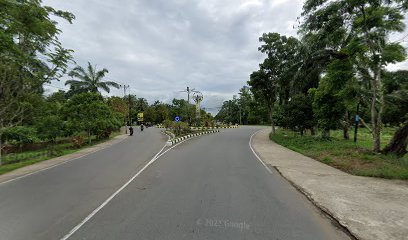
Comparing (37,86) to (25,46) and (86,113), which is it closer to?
(25,46)

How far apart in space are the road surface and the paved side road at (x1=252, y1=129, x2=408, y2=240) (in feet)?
1.27

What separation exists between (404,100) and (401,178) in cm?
786

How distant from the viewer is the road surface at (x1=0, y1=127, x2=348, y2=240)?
4430 millimetres

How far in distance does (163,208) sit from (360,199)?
4.90 metres

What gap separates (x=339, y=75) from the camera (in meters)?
13.6

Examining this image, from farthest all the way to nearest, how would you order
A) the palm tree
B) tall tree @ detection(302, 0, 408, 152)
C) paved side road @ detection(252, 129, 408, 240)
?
the palm tree → tall tree @ detection(302, 0, 408, 152) → paved side road @ detection(252, 129, 408, 240)

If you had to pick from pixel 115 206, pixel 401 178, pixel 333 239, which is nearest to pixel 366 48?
pixel 401 178

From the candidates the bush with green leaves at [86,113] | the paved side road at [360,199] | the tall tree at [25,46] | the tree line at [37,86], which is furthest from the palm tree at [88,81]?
the paved side road at [360,199]

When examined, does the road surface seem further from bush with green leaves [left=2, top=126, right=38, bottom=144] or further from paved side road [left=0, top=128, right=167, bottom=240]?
bush with green leaves [left=2, top=126, right=38, bottom=144]

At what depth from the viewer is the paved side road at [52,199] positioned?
461cm

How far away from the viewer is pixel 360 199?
247 inches

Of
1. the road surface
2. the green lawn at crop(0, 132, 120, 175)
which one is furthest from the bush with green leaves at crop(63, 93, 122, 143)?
the road surface

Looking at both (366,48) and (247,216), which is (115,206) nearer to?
(247,216)

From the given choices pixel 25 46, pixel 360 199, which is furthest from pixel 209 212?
pixel 25 46
